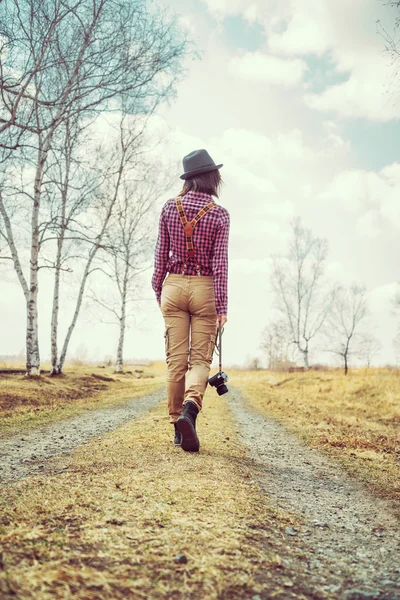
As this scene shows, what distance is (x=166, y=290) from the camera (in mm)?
4609

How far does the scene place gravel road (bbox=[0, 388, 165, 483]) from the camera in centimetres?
407

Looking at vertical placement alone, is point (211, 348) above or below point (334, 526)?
above

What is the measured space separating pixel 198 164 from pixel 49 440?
12.7ft

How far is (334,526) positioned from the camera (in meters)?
3.00

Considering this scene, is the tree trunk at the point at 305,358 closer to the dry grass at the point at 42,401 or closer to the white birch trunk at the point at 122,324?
the white birch trunk at the point at 122,324

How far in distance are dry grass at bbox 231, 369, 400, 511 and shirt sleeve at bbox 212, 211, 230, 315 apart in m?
2.23

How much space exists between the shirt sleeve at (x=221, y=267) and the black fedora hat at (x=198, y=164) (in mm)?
580

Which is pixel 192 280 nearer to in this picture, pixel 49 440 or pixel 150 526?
pixel 150 526

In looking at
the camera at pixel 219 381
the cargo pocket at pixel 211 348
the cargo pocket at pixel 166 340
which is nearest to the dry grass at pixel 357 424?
the camera at pixel 219 381

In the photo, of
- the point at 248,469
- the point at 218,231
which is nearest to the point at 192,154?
the point at 218,231

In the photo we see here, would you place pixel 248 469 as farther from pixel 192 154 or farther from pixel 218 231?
pixel 192 154

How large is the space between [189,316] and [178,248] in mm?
716

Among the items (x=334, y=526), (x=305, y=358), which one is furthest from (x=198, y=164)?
(x=305, y=358)

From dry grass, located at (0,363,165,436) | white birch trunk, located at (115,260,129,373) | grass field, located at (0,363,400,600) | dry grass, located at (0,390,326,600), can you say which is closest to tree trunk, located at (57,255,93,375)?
dry grass, located at (0,363,165,436)
